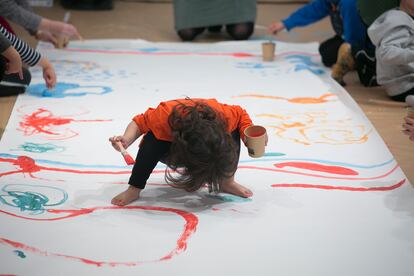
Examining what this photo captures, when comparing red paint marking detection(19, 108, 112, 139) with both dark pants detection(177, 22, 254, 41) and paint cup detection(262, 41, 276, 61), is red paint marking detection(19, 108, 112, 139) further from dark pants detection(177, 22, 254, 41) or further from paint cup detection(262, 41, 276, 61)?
dark pants detection(177, 22, 254, 41)

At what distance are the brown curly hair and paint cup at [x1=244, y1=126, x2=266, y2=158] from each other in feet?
0.13

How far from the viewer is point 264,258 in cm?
114

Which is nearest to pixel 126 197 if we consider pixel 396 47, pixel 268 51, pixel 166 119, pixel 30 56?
pixel 166 119

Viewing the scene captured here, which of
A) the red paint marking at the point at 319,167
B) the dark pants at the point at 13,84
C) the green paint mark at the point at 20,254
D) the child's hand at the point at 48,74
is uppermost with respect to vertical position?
the child's hand at the point at 48,74

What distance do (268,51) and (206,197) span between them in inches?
50.7

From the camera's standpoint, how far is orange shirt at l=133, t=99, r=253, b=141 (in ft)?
4.18

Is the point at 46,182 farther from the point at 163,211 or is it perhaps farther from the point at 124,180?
the point at 163,211

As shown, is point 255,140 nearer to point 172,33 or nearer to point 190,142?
point 190,142

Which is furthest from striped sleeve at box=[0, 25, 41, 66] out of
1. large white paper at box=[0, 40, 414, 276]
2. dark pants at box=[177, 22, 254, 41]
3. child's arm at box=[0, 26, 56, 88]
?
dark pants at box=[177, 22, 254, 41]

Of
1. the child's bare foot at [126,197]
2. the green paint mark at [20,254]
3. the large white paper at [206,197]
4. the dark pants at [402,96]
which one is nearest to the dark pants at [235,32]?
the large white paper at [206,197]

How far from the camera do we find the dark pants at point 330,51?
2.50 metres

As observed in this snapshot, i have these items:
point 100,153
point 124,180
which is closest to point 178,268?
point 124,180

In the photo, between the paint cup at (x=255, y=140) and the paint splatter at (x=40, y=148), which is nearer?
the paint cup at (x=255, y=140)

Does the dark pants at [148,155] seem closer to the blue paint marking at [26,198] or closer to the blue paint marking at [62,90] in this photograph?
the blue paint marking at [26,198]
